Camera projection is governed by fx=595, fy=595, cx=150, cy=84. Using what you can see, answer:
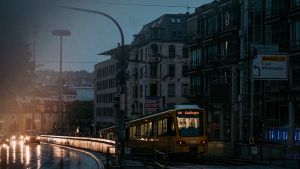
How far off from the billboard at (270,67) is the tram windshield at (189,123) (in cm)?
453

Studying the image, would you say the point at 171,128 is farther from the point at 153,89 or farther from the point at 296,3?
the point at 153,89

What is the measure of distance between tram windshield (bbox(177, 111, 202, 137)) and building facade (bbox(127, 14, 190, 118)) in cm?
5223

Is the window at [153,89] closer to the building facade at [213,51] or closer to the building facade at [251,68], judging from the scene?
the building facade at [213,51]

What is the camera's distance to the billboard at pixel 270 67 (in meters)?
36.8

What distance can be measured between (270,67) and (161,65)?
183ft

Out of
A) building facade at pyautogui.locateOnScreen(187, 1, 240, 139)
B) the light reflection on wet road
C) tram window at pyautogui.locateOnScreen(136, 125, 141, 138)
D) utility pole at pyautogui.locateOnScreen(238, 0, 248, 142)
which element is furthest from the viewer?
building facade at pyautogui.locateOnScreen(187, 1, 240, 139)

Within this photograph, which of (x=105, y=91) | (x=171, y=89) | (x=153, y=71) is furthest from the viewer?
(x=105, y=91)

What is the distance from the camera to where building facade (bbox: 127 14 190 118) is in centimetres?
9256

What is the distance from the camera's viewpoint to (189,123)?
120 feet

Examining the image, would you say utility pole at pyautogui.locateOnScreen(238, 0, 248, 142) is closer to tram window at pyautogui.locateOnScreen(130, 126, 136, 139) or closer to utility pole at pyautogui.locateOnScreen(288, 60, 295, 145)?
utility pole at pyautogui.locateOnScreen(288, 60, 295, 145)

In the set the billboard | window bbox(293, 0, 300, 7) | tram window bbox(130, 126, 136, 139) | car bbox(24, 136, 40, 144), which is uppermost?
window bbox(293, 0, 300, 7)

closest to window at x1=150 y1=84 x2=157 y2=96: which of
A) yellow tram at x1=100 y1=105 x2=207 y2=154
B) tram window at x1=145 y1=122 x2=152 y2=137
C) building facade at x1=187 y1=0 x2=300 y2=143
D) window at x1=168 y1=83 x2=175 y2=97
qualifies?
window at x1=168 y1=83 x2=175 y2=97

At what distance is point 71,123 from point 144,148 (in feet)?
324

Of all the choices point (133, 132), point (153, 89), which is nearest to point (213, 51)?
point (133, 132)
